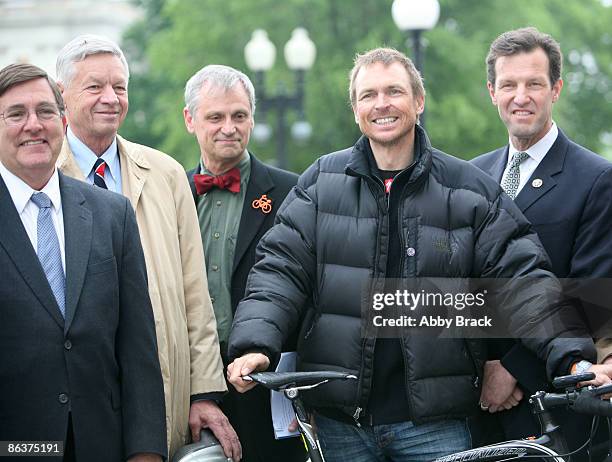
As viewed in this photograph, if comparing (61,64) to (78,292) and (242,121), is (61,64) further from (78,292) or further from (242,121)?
(78,292)

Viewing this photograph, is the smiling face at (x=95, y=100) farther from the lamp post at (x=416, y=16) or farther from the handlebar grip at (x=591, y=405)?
the lamp post at (x=416, y=16)

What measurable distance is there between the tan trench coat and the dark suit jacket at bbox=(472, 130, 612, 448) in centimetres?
130

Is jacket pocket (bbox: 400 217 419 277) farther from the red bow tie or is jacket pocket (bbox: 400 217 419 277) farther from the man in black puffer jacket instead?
the red bow tie

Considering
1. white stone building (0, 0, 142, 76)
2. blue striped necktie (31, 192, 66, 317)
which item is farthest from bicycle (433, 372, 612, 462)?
white stone building (0, 0, 142, 76)

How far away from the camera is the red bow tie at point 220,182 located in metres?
6.11

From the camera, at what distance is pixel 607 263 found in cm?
515

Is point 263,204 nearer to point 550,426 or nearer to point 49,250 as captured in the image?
point 49,250

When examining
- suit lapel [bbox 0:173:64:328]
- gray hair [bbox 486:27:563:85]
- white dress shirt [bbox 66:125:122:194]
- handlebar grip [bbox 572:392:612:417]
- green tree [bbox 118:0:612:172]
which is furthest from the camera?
green tree [bbox 118:0:612:172]

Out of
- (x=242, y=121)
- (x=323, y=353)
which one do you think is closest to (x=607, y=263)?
(x=323, y=353)

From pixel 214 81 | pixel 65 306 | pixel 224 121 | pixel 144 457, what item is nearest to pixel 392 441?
pixel 144 457

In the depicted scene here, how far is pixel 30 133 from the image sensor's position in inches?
183

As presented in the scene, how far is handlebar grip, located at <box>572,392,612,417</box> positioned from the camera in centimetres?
439

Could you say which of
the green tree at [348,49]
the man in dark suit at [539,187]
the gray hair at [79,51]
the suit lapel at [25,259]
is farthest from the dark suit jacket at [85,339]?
the green tree at [348,49]

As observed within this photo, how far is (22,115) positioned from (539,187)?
228 centimetres
